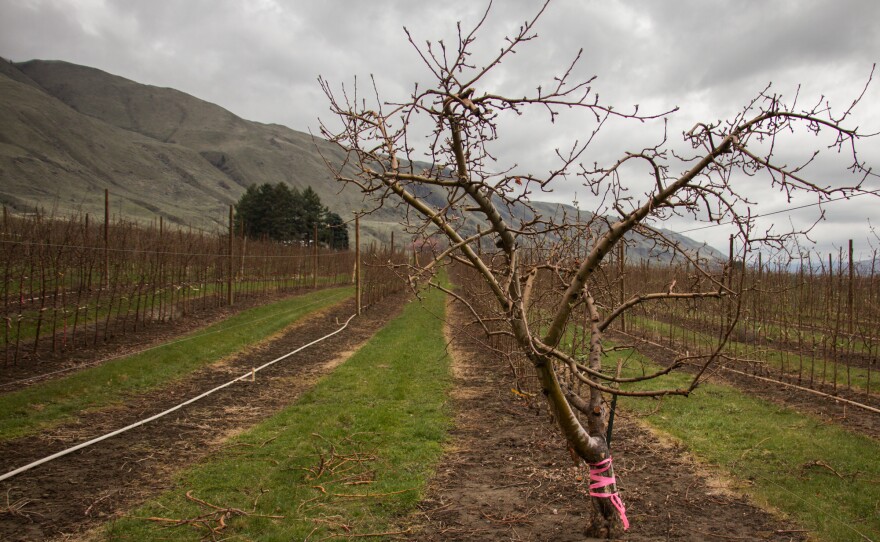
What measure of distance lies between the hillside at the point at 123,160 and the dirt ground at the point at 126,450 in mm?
21646

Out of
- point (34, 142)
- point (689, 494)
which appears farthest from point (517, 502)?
point (34, 142)

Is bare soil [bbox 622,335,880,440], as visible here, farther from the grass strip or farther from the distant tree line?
the distant tree line

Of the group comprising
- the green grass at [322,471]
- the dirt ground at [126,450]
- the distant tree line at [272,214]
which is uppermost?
the distant tree line at [272,214]

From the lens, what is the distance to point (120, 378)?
9.16 m

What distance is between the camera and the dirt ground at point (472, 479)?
4125mm

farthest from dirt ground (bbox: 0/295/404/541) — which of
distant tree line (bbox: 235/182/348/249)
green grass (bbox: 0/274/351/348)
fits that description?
distant tree line (bbox: 235/182/348/249)

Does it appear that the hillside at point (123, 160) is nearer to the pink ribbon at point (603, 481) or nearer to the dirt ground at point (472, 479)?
the dirt ground at point (472, 479)

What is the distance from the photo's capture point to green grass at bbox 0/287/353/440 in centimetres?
696

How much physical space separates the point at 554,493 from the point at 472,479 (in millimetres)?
855

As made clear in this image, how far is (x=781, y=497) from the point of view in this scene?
15.6ft

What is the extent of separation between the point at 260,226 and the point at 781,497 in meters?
54.8

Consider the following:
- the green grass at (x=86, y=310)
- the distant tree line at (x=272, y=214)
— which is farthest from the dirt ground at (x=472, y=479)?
the distant tree line at (x=272, y=214)

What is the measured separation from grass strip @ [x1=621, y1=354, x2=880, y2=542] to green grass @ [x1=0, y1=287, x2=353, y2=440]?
7.50 m

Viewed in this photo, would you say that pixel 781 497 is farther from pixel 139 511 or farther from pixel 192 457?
pixel 192 457
